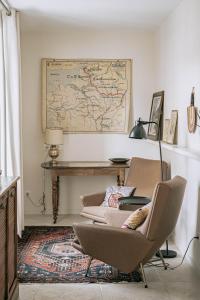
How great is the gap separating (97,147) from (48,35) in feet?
5.58

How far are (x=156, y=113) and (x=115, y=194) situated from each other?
137 centimetres

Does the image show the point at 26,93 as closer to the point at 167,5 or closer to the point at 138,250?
the point at 167,5

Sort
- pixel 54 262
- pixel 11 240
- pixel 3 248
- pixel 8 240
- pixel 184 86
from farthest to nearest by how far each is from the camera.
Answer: pixel 184 86 → pixel 54 262 → pixel 11 240 → pixel 8 240 → pixel 3 248

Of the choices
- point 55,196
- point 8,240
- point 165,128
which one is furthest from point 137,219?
point 55,196

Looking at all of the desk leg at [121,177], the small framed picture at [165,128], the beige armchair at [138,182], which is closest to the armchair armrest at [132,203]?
the beige armchair at [138,182]

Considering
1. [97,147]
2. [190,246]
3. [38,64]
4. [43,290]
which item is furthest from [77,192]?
[43,290]

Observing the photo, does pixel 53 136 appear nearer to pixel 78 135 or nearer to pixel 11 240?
pixel 78 135

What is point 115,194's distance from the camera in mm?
4910

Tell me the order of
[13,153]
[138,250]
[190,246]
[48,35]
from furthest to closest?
[48,35], [13,153], [190,246], [138,250]

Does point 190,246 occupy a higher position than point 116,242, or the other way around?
point 116,242

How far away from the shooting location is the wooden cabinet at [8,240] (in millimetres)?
2786

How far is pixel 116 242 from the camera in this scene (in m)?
3.42

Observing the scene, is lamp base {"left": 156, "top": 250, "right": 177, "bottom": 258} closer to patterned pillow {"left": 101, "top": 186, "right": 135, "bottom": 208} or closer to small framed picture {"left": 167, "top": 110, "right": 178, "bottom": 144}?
patterned pillow {"left": 101, "top": 186, "right": 135, "bottom": 208}

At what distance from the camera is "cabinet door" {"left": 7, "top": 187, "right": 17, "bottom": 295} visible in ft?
9.95
